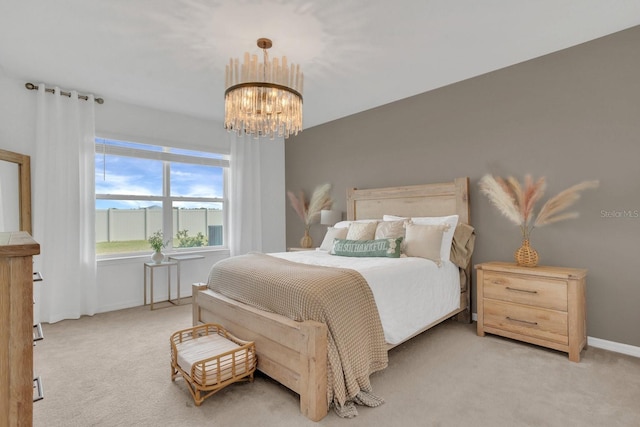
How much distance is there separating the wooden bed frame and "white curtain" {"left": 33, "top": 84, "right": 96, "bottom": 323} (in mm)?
1769

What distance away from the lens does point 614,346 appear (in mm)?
2582

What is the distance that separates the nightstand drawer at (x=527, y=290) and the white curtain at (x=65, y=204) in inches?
164

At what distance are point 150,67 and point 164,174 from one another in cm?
167

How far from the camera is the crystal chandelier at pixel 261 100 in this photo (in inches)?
92.3

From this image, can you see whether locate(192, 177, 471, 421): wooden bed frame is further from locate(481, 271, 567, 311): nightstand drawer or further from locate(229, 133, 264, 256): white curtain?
locate(229, 133, 264, 256): white curtain

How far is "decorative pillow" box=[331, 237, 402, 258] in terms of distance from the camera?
2.95m

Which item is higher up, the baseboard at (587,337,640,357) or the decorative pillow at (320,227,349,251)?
the decorative pillow at (320,227,349,251)

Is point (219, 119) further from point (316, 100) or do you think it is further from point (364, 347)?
point (364, 347)

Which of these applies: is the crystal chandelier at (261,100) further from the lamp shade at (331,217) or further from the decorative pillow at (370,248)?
the lamp shade at (331,217)

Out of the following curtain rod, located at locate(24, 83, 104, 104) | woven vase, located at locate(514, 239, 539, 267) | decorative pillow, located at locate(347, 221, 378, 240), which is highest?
curtain rod, located at locate(24, 83, 104, 104)

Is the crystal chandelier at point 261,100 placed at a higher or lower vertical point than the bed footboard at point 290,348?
higher

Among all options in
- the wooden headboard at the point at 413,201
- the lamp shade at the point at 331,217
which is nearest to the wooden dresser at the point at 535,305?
the wooden headboard at the point at 413,201

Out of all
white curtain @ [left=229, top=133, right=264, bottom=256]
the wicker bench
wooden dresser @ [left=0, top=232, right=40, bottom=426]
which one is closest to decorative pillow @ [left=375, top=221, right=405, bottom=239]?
the wicker bench

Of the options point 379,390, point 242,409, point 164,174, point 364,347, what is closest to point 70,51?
point 164,174
